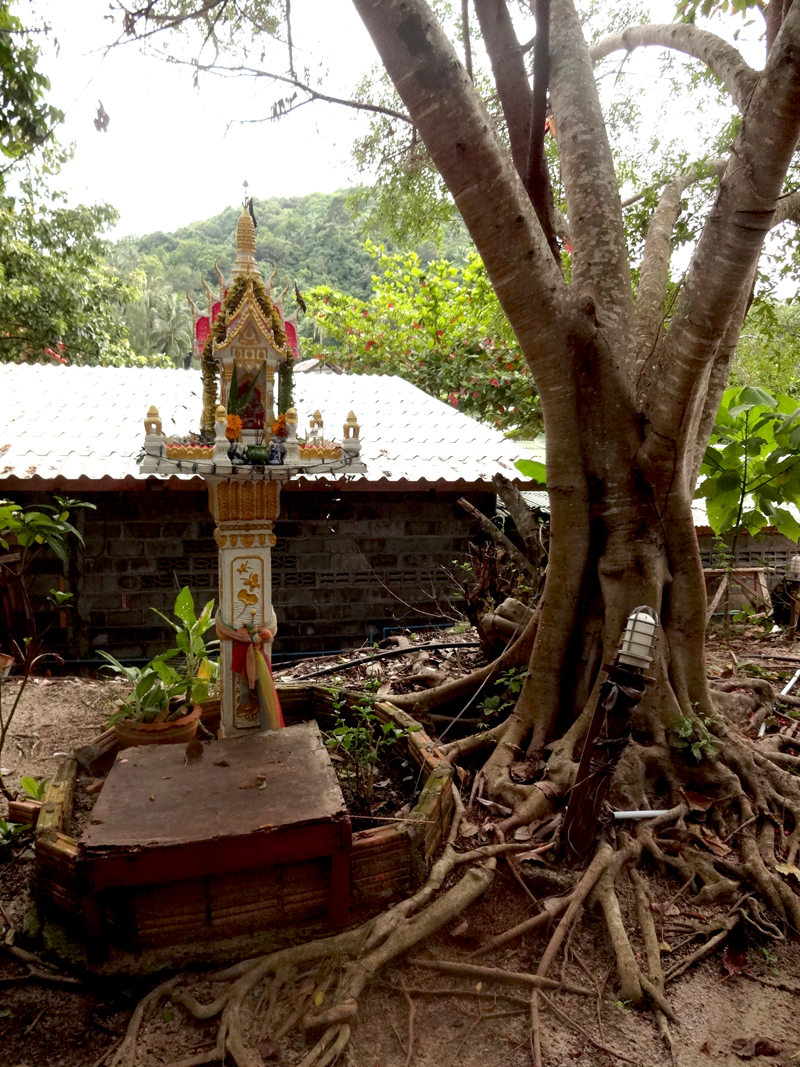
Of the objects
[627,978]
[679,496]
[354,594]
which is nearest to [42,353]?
[354,594]

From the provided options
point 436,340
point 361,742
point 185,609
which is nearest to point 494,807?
A: point 361,742

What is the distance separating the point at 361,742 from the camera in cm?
431

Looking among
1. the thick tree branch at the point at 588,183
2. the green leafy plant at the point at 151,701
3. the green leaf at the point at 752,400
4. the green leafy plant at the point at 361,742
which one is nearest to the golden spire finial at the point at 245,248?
the thick tree branch at the point at 588,183

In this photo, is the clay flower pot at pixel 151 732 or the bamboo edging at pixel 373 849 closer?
the bamboo edging at pixel 373 849

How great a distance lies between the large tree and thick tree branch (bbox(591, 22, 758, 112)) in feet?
0.06

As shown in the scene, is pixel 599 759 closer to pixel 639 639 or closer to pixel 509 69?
pixel 639 639

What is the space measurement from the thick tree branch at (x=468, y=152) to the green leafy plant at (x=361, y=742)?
2.55m

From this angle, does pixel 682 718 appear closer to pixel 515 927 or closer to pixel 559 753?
pixel 559 753

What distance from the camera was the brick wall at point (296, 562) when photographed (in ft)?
26.7

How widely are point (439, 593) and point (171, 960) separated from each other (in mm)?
6319

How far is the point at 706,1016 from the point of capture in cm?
286

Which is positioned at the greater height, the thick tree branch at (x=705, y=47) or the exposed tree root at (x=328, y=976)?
the thick tree branch at (x=705, y=47)

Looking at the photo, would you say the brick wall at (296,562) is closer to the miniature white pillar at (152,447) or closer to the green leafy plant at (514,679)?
the green leafy plant at (514,679)

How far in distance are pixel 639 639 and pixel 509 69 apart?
141 inches
